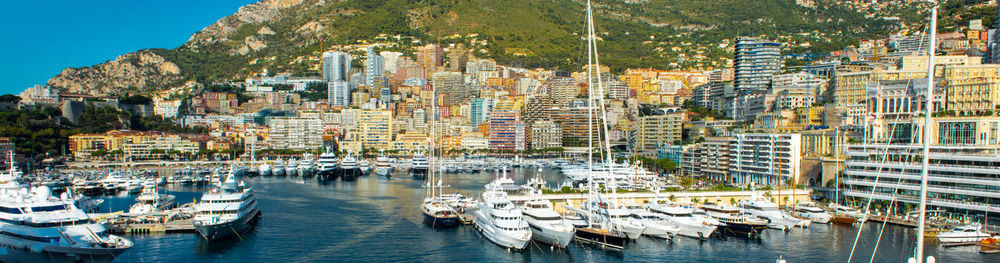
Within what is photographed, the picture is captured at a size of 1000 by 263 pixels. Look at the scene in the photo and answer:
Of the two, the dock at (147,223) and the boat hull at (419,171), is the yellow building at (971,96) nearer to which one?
the dock at (147,223)

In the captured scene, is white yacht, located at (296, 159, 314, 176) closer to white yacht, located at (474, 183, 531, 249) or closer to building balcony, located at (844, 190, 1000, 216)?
white yacht, located at (474, 183, 531, 249)

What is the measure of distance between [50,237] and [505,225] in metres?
17.4

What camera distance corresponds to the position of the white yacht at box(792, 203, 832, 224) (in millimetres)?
38969

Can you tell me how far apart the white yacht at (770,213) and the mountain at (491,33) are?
111929 millimetres

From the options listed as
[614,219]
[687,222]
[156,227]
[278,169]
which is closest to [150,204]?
[156,227]

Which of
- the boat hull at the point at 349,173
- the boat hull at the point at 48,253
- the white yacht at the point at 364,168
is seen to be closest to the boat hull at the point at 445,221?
the boat hull at the point at 48,253

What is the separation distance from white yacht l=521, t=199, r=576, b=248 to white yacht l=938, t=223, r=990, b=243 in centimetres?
1663

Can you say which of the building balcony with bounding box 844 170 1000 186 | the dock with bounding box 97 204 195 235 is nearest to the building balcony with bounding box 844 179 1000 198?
the building balcony with bounding box 844 170 1000 186

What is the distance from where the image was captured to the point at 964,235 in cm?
3200

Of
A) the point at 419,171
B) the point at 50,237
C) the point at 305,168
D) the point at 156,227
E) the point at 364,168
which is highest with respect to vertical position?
the point at 50,237

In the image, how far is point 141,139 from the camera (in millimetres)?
103125

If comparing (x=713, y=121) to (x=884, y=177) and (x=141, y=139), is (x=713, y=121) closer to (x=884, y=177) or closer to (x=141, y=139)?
(x=884, y=177)

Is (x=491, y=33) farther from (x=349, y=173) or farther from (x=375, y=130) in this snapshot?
(x=349, y=173)

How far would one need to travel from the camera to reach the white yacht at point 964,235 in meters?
31.8
